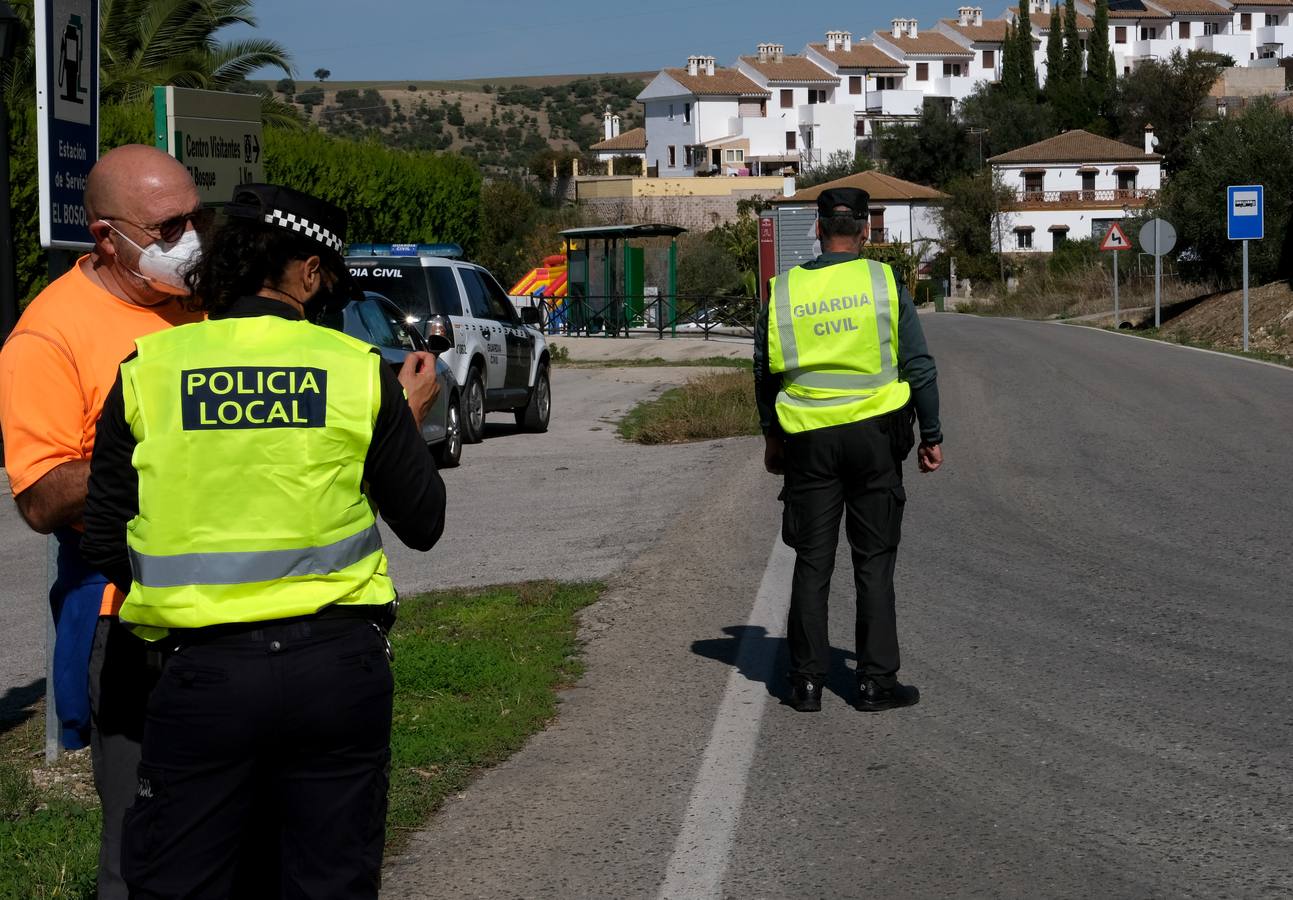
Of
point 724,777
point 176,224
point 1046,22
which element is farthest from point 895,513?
point 1046,22

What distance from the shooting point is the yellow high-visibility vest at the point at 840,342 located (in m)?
6.39

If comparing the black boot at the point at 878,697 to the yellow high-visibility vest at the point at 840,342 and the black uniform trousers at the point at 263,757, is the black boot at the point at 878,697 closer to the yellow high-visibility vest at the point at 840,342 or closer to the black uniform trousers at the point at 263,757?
the yellow high-visibility vest at the point at 840,342

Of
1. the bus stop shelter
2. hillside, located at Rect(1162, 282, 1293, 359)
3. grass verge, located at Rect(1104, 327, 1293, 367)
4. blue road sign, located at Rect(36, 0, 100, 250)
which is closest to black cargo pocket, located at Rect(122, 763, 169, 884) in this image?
blue road sign, located at Rect(36, 0, 100, 250)

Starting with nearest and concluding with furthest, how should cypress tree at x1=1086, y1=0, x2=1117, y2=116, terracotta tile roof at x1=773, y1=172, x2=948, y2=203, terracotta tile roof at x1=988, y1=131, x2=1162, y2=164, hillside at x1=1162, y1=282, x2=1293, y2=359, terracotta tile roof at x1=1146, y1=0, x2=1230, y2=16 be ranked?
hillside at x1=1162, y1=282, x2=1293, y2=359
terracotta tile roof at x1=773, y1=172, x2=948, y2=203
terracotta tile roof at x1=988, y1=131, x2=1162, y2=164
cypress tree at x1=1086, y1=0, x2=1117, y2=116
terracotta tile roof at x1=1146, y1=0, x2=1230, y2=16

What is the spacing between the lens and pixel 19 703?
727 cm

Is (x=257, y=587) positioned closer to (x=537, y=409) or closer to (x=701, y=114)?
(x=537, y=409)

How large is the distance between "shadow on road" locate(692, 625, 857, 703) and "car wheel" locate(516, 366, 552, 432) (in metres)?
11.0

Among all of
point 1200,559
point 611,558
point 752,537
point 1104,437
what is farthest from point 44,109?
point 1104,437

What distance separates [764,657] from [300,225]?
4.54 m

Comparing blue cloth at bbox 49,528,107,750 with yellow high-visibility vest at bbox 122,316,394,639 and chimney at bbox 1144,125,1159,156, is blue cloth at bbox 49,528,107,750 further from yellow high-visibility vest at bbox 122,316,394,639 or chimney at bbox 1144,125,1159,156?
chimney at bbox 1144,125,1159,156

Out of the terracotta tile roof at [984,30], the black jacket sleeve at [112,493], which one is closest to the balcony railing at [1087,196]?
the terracotta tile roof at [984,30]

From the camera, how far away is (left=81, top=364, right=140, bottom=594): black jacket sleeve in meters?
3.07

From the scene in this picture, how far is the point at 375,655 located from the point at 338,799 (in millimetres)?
276

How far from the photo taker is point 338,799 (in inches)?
120
